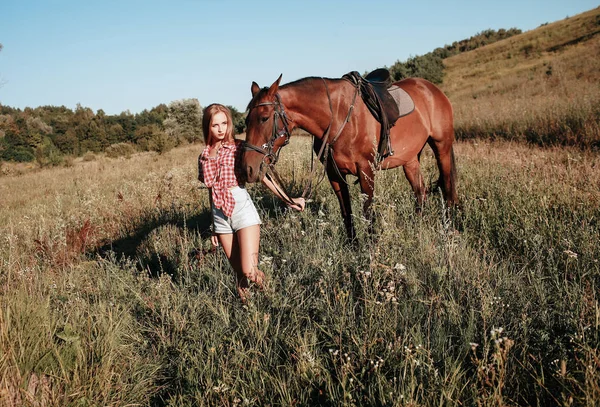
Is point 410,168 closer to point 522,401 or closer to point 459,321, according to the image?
point 459,321

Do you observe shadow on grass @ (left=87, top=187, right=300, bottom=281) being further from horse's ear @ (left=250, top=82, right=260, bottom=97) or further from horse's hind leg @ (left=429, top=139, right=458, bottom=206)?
horse's hind leg @ (left=429, top=139, right=458, bottom=206)

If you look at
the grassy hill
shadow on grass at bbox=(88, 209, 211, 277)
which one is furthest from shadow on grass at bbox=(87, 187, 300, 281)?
the grassy hill

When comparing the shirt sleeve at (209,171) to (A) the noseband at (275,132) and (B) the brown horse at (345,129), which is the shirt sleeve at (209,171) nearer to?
(B) the brown horse at (345,129)

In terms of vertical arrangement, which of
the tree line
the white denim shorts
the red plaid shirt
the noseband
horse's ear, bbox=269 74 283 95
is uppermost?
the tree line

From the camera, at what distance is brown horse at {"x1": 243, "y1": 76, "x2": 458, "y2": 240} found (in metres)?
3.58

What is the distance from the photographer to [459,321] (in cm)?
249

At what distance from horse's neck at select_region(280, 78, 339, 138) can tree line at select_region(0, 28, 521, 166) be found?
1736 centimetres

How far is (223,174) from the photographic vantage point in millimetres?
3096

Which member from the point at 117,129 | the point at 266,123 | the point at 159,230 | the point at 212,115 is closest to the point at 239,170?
the point at 212,115

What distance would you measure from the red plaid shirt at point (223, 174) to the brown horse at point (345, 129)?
11cm

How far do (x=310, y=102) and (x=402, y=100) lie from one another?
190 cm

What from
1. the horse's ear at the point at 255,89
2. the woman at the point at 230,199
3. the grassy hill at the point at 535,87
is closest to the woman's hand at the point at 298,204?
the woman at the point at 230,199

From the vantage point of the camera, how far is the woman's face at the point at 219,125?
10.3ft

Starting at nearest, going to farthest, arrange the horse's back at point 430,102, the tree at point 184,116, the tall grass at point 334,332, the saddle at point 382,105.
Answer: the tall grass at point 334,332, the saddle at point 382,105, the horse's back at point 430,102, the tree at point 184,116
